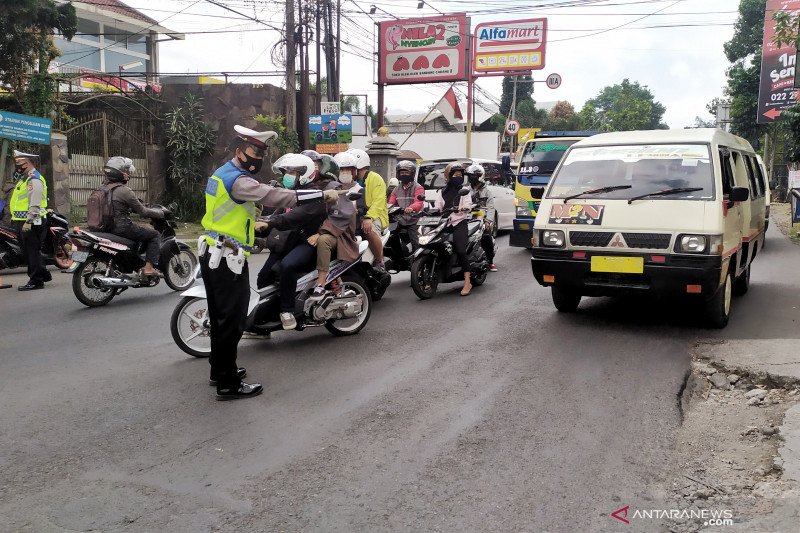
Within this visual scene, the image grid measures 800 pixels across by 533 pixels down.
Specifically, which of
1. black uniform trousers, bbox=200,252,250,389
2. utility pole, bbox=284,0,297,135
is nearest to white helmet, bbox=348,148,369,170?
black uniform trousers, bbox=200,252,250,389

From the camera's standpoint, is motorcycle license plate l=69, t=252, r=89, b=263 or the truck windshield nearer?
motorcycle license plate l=69, t=252, r=89, b=263

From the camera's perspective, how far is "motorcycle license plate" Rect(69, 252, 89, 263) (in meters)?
8.30

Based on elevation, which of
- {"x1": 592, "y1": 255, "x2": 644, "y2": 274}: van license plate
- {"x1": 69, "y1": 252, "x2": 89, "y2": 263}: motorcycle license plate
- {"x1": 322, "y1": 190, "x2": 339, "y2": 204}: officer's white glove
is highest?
{"x1": 322, "y1": 190, "x2": 339, "y2": 204}: officer's white glove

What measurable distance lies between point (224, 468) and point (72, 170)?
14312 mm

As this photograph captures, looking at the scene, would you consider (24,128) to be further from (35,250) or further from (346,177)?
(346,177)

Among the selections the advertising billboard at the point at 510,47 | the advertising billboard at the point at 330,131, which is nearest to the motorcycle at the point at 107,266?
the advertising billboard at the point at 330,131

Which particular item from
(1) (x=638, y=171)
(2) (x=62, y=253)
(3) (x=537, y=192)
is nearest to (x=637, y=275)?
(1) (x=638, y=171)

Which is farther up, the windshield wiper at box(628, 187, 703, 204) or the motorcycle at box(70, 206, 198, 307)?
the windshield wiper at box(628, 187, 703, 204)

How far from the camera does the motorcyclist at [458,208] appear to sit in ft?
29.6

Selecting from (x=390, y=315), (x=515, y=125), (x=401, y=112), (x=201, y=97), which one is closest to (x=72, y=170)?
(x=201, y=97)

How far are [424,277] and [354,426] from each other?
4639 millimetres

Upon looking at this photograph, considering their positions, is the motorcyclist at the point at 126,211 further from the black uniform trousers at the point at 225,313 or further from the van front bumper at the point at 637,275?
the van front bumper at the point at 637,275

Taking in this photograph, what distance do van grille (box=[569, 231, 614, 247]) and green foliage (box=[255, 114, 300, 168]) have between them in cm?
1412

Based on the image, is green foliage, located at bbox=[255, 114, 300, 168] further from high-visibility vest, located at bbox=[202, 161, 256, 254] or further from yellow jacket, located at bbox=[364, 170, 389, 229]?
high-visibility vest, located at bbox=[202, 161, 256, 254]
